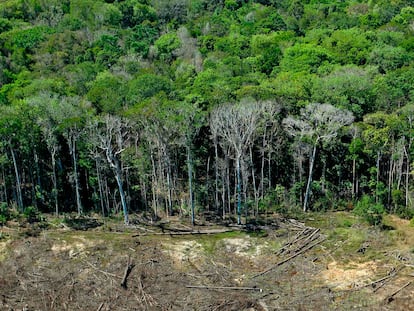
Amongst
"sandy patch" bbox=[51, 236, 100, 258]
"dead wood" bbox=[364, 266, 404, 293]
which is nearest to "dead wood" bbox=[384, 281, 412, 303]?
"dead wood" bbox=[364, 266, 404, 293]

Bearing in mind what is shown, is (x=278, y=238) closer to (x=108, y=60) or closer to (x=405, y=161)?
(x=405, y=161)

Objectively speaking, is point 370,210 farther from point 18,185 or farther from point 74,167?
point 18,185

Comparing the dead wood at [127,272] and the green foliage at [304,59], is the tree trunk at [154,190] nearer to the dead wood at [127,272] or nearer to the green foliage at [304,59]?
the dead wood at [127,272]

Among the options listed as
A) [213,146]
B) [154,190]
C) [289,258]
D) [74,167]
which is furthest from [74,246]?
[213,146]

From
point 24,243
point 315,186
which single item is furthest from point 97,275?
point 315,186

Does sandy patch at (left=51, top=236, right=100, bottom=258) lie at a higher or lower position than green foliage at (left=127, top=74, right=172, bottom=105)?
lower

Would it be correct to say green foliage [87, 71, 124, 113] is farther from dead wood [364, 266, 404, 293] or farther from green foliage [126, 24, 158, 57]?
dead wood [364, 266, 404, 293]
